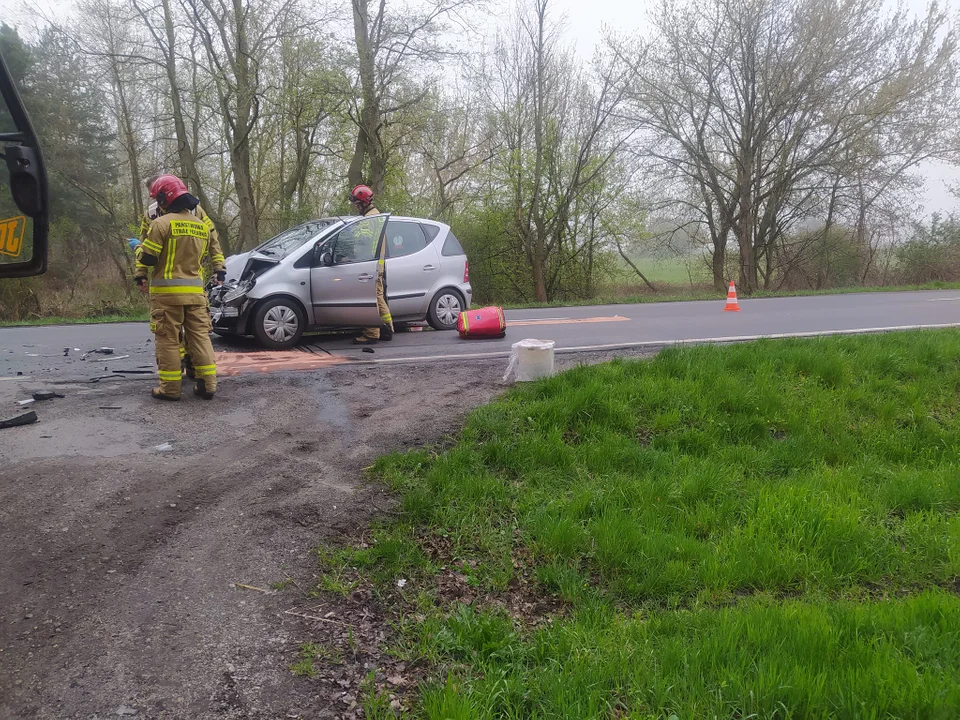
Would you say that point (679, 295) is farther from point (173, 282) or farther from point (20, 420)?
point (20, 420)

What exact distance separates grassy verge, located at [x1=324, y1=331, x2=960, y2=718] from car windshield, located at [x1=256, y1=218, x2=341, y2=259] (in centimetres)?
440

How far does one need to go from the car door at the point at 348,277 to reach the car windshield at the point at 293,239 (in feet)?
1.12

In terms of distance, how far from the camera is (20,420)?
195 inches

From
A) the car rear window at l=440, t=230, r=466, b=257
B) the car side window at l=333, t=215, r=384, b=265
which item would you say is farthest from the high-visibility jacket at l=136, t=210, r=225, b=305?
the car rear window at l=440, t=230, r=466, b=257

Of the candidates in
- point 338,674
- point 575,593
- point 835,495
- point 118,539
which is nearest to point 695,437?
point 835,495

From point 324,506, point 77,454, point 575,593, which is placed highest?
point 77,454

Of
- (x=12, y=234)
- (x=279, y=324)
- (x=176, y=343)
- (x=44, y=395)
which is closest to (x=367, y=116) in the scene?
(x=279, y=324)

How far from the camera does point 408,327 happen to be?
10297mm

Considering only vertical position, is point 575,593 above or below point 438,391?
below

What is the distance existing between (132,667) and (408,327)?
25.6ft

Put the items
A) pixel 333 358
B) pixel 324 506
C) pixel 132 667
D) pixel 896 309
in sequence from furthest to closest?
pixel 896 309, pixel 333 358, pixel 324 506, pixel 132 667

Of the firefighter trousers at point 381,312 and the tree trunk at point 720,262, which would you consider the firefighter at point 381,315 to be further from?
the tree trunk at point 720,262

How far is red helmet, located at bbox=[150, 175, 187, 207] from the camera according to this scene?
19.0ft

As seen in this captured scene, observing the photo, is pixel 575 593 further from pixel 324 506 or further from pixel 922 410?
pixel 922 410
